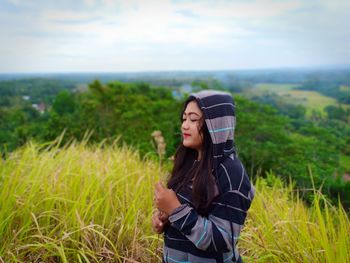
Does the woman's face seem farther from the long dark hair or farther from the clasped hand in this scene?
the clasped hand

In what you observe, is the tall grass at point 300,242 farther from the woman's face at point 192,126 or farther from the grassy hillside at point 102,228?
the woman's face at point 192,126

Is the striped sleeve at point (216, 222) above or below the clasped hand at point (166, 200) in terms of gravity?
below

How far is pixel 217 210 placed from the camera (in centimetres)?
115

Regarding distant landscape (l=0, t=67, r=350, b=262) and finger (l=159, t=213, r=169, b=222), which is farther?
distant landscape (l=0, t=67, r=350, b=262)

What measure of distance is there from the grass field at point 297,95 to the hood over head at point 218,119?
1529 cm

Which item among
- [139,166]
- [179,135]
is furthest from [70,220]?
[179,135]

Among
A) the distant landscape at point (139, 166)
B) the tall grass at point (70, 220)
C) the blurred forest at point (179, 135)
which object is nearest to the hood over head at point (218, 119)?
the distant landscape at point (139, 166)

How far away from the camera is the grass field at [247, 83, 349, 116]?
16.8 metres

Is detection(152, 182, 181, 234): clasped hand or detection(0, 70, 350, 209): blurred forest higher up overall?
detection(152, 182, 181, 234): clasped hand

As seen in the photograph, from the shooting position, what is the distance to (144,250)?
6.73 ft

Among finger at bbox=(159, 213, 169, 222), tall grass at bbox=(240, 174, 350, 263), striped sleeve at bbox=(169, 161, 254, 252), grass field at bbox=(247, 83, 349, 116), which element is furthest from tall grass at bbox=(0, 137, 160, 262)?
grass field at bbox=(247, 83, 349, 116)

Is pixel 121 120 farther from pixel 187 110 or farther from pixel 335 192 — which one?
pixel 187 110

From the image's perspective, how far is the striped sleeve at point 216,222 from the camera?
1113 millimetres

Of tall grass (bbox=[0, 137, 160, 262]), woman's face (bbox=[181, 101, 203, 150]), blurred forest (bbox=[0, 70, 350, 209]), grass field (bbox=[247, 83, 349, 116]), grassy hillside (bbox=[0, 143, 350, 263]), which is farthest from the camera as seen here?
grass field (bbox=[247, 83, 349, 116])
